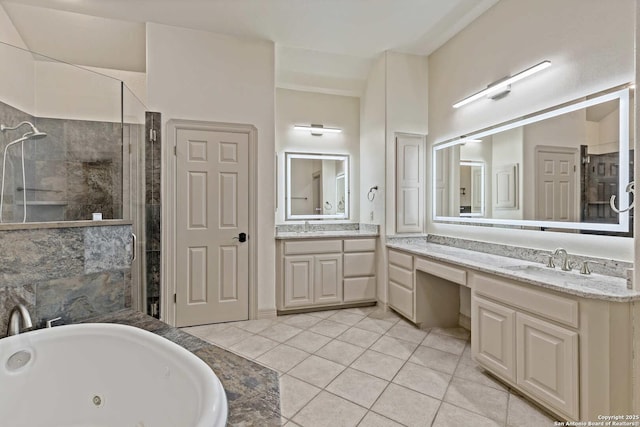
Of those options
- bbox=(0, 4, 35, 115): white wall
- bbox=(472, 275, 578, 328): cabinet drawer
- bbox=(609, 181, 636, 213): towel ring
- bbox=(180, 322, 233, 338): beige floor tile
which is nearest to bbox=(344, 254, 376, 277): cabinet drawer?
bbox=(180, 322, 233, 338): beige floor tile

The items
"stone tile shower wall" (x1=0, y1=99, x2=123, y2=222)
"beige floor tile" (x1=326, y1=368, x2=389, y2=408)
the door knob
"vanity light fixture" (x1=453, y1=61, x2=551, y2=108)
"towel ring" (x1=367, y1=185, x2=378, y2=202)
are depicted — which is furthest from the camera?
"towel ring" (x1=367, y1=185, x2=378, y2=202)

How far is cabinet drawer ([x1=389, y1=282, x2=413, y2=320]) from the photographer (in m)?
3.08

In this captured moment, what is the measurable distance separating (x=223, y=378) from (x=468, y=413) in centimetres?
145

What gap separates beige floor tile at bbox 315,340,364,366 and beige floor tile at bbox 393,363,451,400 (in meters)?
0.40

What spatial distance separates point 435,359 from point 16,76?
3947 mm

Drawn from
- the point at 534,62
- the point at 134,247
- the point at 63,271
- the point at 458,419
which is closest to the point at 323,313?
the point at 458,419

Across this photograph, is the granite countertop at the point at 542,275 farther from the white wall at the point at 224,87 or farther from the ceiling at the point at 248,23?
the ceiling at the point at 248,23

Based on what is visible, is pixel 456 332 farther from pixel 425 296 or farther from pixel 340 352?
pixel 340 352

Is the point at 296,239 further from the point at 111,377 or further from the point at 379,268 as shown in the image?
the point at 111,377

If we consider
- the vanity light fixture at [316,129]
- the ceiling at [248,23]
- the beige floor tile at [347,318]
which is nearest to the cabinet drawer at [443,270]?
the beige floor tile at [347,318]

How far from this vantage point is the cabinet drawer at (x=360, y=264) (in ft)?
11.9

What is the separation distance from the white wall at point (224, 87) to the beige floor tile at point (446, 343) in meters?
1.62

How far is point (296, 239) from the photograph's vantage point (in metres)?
3.42

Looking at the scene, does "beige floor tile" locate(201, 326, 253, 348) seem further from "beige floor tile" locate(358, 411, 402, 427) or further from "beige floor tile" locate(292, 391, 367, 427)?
"beige floor tile" locate(358, 411, 402, 427)
